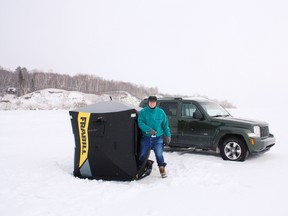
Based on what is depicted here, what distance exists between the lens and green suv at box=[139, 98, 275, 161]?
8.17m

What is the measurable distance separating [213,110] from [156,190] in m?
4.51

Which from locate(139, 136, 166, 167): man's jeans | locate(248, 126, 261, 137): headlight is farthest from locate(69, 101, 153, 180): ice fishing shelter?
locate(248, 126, 261, 137): headlight

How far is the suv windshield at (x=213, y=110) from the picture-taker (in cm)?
915

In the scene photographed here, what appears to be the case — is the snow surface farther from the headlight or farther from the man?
the headlight

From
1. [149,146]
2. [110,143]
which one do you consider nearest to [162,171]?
[149,146]

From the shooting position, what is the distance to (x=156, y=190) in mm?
5637

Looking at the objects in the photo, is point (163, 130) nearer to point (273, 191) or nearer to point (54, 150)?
point (273, 191)

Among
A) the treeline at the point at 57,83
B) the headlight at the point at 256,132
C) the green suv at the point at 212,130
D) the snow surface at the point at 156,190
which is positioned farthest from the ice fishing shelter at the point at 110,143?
the treeline at the point at 57,83

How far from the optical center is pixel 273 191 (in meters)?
5.55

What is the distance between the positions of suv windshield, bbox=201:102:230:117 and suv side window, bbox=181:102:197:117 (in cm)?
32

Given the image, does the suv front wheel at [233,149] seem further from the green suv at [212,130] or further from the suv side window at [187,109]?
the suv side window at [187,109]

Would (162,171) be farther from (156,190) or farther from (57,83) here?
(57,83)

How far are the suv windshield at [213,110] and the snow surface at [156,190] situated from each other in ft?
5.25

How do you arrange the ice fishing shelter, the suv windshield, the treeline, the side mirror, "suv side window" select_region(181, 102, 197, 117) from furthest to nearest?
the treeline
"suv side window" select_region(181, 102, 197, 117)
the suv windshield
the side mirror
the ice fishing shelter
